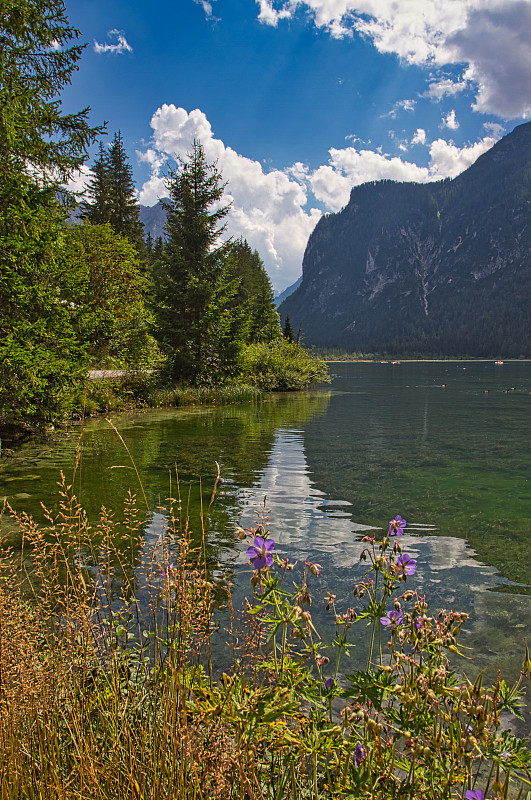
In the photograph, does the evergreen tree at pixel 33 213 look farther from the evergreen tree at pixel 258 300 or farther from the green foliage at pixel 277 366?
the evergreen tree at pixel 258 300

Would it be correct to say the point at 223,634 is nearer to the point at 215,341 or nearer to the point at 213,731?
the point at 213,731

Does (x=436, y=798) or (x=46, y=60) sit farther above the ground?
(x=46, y=60)

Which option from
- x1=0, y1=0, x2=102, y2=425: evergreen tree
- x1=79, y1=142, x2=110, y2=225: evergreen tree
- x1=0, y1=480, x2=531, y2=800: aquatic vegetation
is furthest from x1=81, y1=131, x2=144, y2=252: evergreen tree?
x1=0, y1=480, x2=531, y2=800: aquatic vegetation

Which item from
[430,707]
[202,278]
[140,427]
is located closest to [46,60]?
[140,427]

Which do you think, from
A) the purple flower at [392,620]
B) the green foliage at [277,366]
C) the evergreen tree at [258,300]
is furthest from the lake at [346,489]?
the evergreen tree at [258,300]

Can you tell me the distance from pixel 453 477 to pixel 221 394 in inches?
754

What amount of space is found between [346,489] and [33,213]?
11.0 metres

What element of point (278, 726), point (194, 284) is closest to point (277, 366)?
point (194, 284)

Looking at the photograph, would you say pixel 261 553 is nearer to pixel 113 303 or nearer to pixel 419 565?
pixel 419 565

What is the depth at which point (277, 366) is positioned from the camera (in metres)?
37.7

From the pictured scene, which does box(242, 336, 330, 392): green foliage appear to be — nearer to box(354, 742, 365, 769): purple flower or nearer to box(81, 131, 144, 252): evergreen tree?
box(81, 131, 144, 252): evergreen tree

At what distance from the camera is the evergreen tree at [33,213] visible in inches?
492

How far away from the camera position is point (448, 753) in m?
1.89

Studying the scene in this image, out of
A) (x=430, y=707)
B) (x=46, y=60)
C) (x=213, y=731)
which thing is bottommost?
(x=213, y=731)
